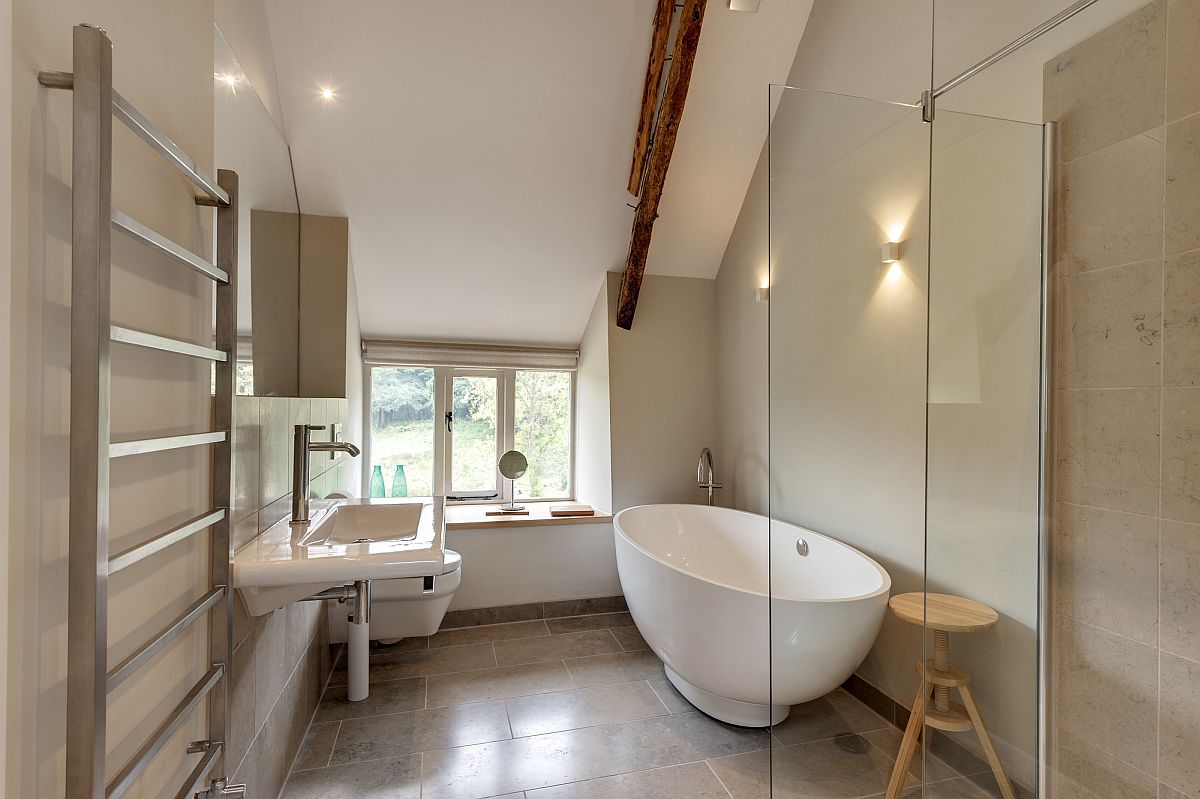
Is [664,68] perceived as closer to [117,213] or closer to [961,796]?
[117,213]

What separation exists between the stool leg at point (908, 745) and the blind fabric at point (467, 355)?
310 centimetres

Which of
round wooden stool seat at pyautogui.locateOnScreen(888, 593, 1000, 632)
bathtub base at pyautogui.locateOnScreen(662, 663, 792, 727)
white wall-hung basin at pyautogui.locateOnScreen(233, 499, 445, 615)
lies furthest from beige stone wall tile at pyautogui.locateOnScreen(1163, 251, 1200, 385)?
bathtub base at pyautogui.locateOnScreen(662, 663, 792, 727)

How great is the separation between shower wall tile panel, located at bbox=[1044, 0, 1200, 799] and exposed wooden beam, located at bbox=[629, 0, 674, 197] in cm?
164

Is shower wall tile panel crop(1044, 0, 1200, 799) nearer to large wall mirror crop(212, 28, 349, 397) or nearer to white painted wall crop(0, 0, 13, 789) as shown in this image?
white painted wall crop(0, 0, 13, 789)

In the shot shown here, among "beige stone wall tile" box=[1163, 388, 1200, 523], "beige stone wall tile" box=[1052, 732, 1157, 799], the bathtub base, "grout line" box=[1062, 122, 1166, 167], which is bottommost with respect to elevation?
the bathtub base

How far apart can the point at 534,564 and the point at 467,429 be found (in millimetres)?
1096

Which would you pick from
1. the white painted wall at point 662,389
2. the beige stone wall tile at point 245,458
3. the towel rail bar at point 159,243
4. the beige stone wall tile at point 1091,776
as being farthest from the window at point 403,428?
the beige stone wall tile at point 1091,776

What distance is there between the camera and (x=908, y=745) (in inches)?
53.2

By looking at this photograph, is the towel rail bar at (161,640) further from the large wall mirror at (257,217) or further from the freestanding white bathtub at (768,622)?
the freestanding white bathtub at (768,622)

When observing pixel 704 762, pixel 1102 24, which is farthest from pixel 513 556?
pixel 1102 24

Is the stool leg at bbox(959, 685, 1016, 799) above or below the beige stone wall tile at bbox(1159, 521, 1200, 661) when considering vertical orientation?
below

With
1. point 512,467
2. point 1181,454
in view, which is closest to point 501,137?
point 512,467

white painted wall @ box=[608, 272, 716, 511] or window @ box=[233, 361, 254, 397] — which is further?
white painted wall @ box=[608, 272, 716, 511]

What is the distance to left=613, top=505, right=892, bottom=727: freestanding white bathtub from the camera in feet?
5.52
